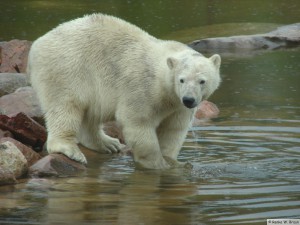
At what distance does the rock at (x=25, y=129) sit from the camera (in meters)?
10.6

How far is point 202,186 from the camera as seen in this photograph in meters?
9.10

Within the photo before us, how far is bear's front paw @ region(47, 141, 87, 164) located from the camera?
400 inches

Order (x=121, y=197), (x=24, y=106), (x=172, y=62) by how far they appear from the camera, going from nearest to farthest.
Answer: (x=121, y=197), (x=172, y=62), (x=24, y=106)

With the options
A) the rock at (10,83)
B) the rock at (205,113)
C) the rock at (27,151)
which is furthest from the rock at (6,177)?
the rock at (205,113)

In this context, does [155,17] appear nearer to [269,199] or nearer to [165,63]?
[165,63]

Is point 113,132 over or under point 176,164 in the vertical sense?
over

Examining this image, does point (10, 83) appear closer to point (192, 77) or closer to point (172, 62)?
point (172, 62)

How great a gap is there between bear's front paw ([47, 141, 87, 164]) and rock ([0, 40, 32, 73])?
5.45m

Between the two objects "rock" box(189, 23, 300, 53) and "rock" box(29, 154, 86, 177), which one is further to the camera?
"rock" box(189, 23, 300, 53)

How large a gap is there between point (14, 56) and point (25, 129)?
540cm

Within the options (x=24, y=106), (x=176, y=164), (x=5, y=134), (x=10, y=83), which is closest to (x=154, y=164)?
(x=176, y=164)

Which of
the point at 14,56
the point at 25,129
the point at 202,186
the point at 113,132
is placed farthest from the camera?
the point at 14,56

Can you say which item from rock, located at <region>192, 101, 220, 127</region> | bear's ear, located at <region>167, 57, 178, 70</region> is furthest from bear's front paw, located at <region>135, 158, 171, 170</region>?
rock, located at <region>192, 101, 220, 127</region>

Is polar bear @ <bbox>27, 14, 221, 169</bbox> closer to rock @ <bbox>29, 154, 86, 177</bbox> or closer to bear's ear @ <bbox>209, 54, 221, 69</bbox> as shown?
bear's ear @ <bbox>209, 54, 221, 69</bbox>
